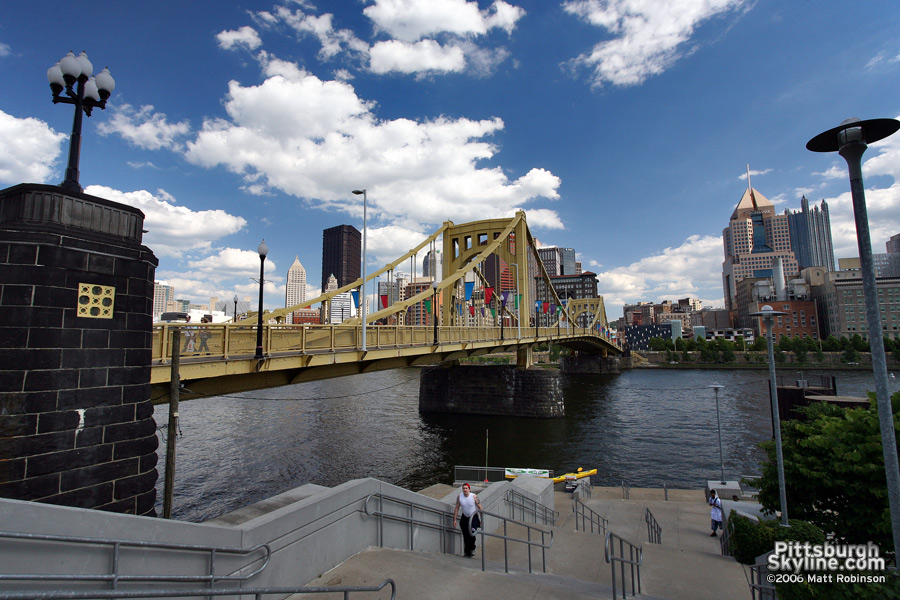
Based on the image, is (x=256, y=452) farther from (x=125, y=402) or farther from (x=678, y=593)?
(x=678, y=593)

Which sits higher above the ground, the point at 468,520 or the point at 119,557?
the point at 119,557

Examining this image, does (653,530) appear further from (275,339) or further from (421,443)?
(421,443)

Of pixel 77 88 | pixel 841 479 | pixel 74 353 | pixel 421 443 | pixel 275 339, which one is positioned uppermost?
pixel 77 88

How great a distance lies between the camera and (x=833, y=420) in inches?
376

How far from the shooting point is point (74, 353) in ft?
19.0

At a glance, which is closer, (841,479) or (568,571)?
(568,571)

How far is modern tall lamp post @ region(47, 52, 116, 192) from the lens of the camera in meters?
6.38

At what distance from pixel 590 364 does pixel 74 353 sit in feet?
283

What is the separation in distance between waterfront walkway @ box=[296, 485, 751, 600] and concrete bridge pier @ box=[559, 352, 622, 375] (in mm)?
73918

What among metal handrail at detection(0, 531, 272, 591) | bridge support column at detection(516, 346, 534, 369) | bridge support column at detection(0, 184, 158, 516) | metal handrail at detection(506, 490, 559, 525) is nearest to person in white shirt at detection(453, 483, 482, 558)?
metal handrail at detection(506, 490, 559, 525)

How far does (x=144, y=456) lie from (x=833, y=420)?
12.8 meters

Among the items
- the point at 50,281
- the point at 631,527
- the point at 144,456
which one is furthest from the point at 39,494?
the point at 631,527

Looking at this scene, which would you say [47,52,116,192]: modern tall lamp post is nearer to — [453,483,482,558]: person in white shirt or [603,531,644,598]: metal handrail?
[453,483,482,558]: person in white shirt

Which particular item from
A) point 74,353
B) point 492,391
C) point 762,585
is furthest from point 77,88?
point 492,391
